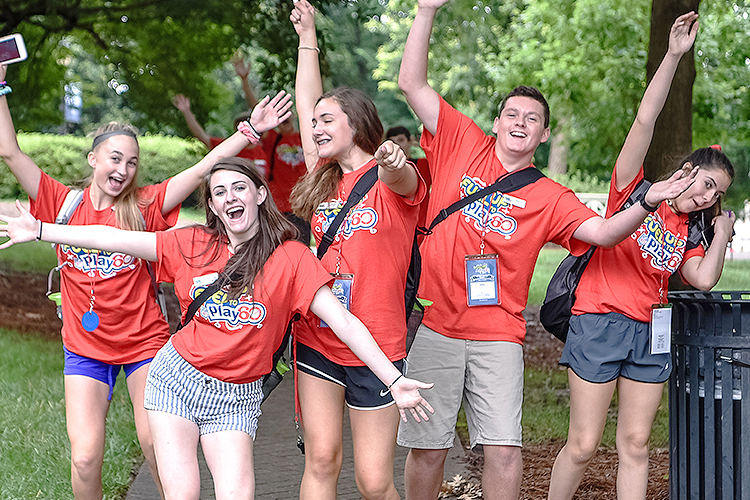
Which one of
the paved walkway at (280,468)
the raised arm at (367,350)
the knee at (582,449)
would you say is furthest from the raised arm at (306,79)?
the paved walkway at (280,468)

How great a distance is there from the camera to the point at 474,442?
389 cm

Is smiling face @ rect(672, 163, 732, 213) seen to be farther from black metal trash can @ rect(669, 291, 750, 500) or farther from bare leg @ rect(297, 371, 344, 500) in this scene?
bare leg @ rect(297, 371, 344, 500)

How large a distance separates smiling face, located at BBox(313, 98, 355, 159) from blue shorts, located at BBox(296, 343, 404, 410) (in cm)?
88

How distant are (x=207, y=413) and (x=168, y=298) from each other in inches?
443

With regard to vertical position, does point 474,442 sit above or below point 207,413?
below

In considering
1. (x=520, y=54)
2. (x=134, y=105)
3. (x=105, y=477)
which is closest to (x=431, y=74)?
(x=520, y=54)

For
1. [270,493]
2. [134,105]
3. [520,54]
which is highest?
[520,54]

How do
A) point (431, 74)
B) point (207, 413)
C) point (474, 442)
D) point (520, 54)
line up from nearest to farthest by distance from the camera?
1. point (207, 413)
2. point (474, 442)
3. point (520, 54)
4. point (431, 74)

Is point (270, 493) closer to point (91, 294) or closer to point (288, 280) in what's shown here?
point (91, 294)

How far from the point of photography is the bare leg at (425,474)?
3.99m

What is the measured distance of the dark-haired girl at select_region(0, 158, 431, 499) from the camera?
10.8 ft

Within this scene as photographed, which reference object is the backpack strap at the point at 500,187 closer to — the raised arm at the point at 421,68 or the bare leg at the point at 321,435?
the raised arm at the point at 421,68

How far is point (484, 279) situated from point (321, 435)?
1.01 meters

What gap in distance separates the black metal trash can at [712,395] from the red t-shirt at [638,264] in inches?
6.7
